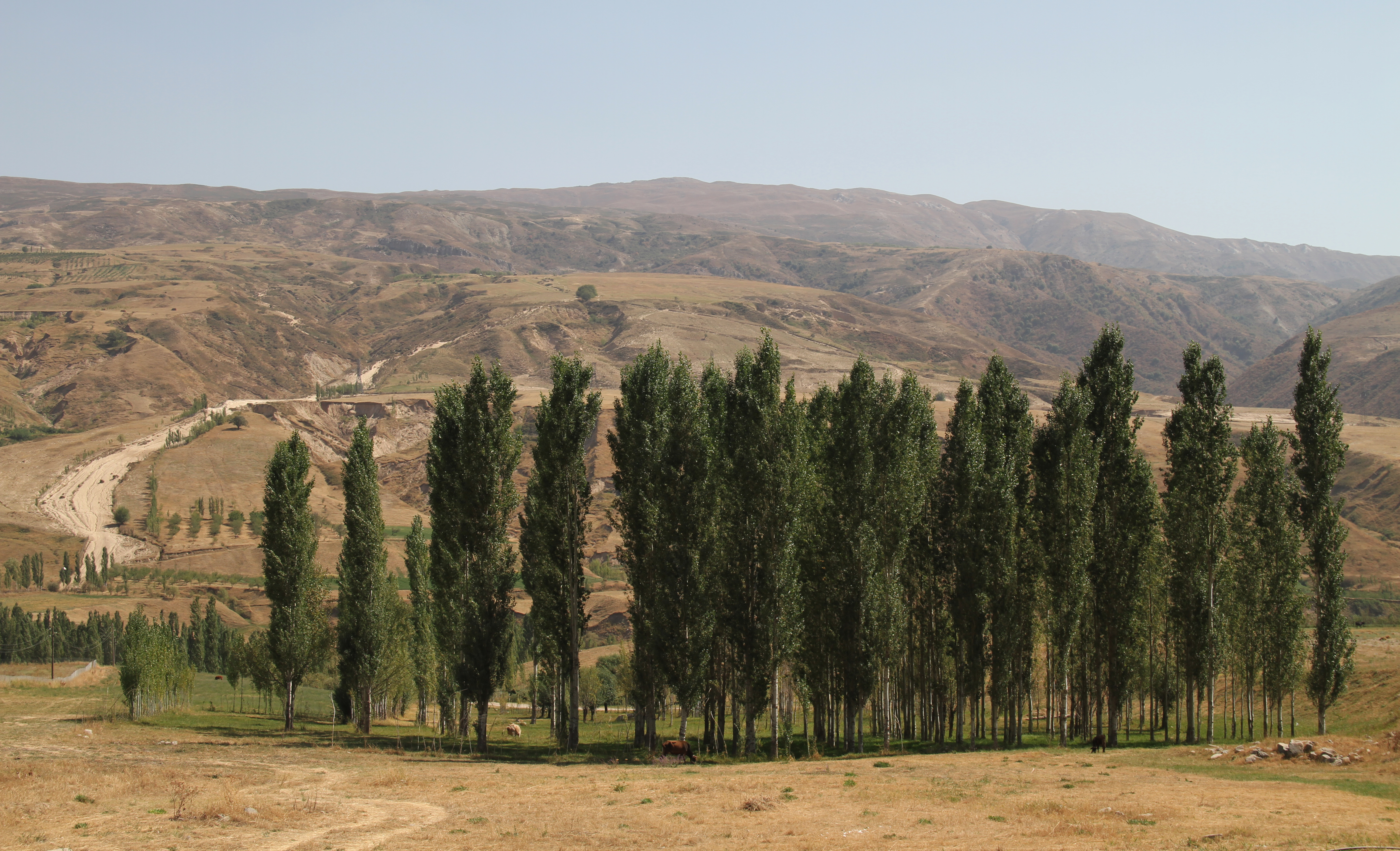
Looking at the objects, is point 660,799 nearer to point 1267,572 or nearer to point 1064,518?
point 1064,518

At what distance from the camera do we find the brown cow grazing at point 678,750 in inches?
1496

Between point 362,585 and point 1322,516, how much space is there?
50.8m

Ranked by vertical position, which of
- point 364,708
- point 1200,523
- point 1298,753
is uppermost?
point 1200,523

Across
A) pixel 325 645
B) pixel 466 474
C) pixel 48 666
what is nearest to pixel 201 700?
pixel 48 666

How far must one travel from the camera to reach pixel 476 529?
4347 centimetres

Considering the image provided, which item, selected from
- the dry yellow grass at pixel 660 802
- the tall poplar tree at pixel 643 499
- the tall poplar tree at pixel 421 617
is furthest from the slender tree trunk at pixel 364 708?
the tall poplar tree at pixel 643 499

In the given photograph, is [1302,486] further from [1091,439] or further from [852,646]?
[852,646]

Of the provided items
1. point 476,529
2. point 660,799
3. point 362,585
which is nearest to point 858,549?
point 660,799

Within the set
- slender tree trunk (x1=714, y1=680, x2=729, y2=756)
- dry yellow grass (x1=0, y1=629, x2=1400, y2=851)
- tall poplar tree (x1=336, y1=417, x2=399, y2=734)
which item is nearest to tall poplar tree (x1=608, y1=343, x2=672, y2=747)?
slender tree trunk (x1=714, y1=680, x2=729, y2=756)

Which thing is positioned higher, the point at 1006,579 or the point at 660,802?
the point at 1006,579

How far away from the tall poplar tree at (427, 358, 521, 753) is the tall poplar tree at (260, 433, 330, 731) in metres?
9.93

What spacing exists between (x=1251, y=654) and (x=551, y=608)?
3768cm

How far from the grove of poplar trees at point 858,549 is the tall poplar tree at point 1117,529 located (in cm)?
14

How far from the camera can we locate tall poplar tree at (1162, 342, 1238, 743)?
4581 cm
